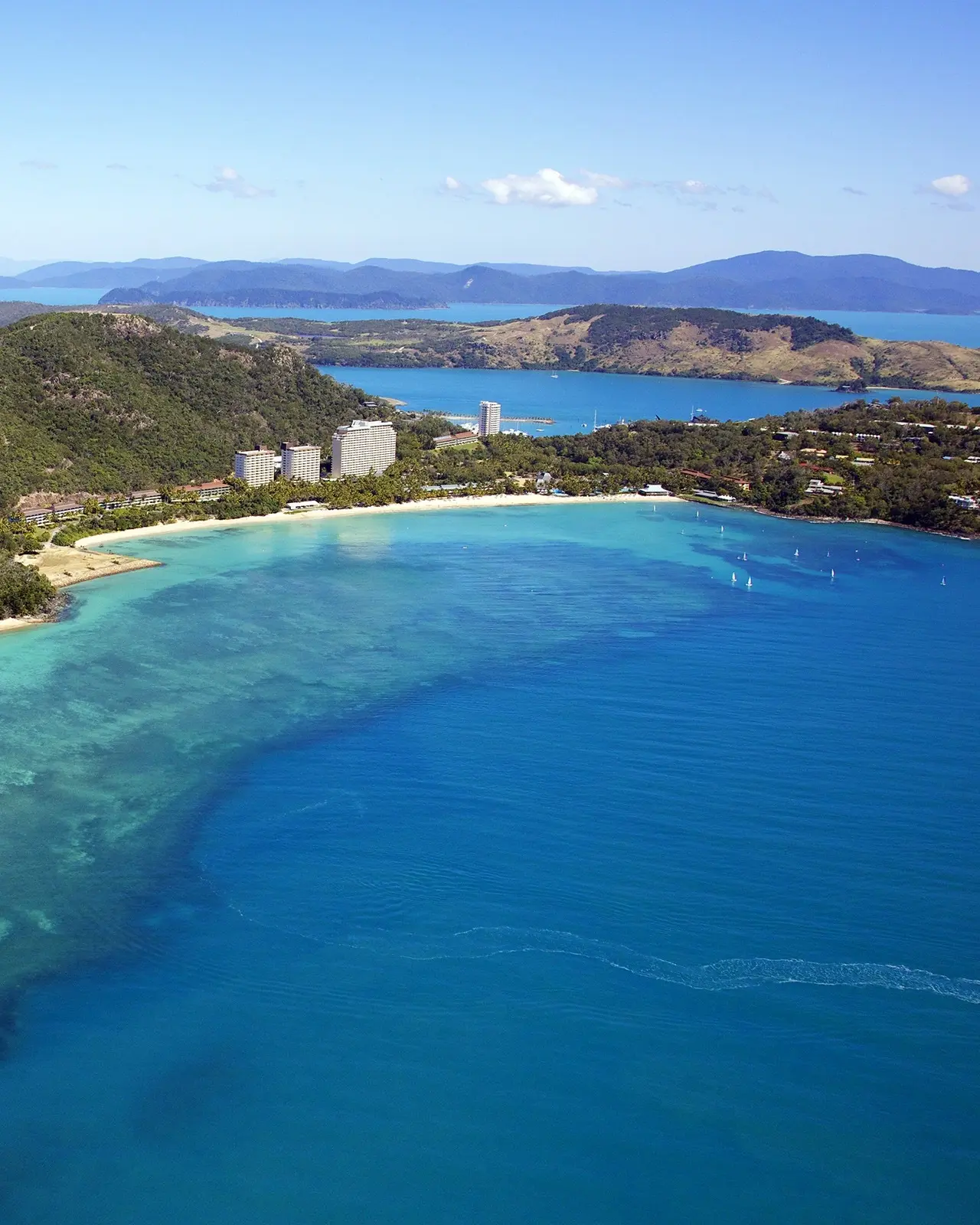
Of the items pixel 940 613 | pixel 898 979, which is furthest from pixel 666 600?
pixel 898 979

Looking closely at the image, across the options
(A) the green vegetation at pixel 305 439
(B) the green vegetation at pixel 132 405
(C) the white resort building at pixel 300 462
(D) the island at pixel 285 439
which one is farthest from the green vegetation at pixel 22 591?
(C) the white resort building at pixel 300 462

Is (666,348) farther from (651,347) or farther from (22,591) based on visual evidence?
(22,591)

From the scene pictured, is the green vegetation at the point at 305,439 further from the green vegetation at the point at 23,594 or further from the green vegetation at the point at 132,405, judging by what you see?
the green vegetation at the point at 23,594

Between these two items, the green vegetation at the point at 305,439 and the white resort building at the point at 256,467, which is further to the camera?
the white resort building at the point at 256,467

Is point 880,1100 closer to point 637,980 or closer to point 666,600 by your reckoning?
point 637,980

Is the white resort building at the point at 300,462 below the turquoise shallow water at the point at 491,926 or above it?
above

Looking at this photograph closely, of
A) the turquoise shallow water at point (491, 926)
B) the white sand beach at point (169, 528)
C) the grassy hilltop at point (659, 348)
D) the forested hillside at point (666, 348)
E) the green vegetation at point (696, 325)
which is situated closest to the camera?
the turquoise shallow water at point (491, 926)

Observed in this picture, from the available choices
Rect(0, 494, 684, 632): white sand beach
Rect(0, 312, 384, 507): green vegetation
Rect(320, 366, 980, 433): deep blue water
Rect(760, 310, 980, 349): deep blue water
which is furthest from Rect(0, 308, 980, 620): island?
Rect(760, 310, 980, 349): deep blue water
